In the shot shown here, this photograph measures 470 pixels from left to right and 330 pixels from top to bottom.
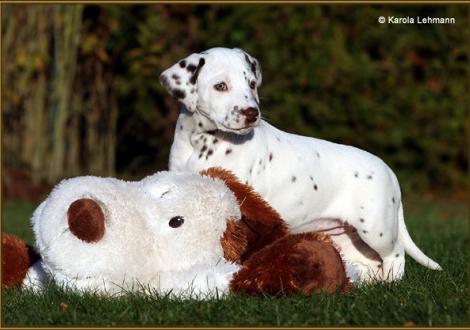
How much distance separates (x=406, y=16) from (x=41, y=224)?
10050 millimetres

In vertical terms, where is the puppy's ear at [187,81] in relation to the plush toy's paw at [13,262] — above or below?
above

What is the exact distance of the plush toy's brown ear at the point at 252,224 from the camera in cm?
480

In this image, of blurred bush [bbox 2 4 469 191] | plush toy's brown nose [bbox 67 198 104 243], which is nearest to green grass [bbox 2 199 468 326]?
plush toy's brown nose [bbox 67 198 104 243]

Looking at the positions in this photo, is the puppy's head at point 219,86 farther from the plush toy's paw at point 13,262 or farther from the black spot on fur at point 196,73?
the plush toy's paw at point 13,262

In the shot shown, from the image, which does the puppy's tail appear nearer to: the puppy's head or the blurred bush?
the puppy's head

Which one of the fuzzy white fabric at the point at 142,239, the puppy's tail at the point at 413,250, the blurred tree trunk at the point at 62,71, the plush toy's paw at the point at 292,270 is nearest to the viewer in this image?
the plush toy's paw at the point at 292,270

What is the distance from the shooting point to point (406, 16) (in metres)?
13.6

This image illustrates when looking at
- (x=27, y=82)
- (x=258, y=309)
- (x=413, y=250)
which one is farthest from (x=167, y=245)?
(x=27, y=82)

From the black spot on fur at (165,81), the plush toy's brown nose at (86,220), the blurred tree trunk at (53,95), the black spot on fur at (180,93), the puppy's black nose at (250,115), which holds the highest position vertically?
the black spot on fur at (165,81)

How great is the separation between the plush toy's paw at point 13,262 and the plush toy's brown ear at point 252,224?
128cm

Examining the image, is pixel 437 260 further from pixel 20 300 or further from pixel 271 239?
pixel 20 300

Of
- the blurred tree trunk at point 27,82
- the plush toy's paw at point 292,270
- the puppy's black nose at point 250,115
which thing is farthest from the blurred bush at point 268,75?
the plush toy's paw at point 292,270

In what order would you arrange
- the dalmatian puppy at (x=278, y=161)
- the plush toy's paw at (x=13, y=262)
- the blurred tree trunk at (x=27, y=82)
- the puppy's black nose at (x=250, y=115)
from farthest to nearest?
the blurred tree trunk at (x=27, y=82), the dalmatian puppy at (x=278, y=161), the puppy's black nose at (x=250, y=115), the plush toy's paw at (x=13, y=262)

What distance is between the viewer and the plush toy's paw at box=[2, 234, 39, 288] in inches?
201
